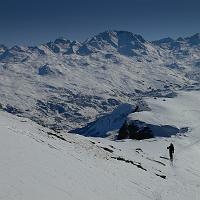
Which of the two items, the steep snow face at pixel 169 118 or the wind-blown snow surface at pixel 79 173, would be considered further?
the steep snow face at pixel 169 118

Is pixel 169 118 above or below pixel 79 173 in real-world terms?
below

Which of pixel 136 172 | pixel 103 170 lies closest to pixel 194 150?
pixel 136 172

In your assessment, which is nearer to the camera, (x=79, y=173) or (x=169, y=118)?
(x=79, y=173)

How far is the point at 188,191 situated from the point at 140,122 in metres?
103

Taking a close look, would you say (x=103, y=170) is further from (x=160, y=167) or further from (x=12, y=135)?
(x=160, y=167)

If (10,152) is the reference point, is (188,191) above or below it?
below

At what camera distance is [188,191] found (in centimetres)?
3838

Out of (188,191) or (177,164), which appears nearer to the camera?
(188,191)

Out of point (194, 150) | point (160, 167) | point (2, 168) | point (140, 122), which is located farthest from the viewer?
point (140, 122)

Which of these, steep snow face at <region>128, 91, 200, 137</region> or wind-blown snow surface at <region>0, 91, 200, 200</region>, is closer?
wind-blown snow surface at <region>0, 91, 200, 200</region>

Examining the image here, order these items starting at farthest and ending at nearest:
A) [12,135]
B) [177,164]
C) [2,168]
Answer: [177,164]
[12,135]
[2,168]

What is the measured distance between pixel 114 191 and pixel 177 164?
78.2 ft

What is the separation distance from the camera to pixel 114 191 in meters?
32.0

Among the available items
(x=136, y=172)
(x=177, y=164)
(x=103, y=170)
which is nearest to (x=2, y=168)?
(x=103, y=170)
